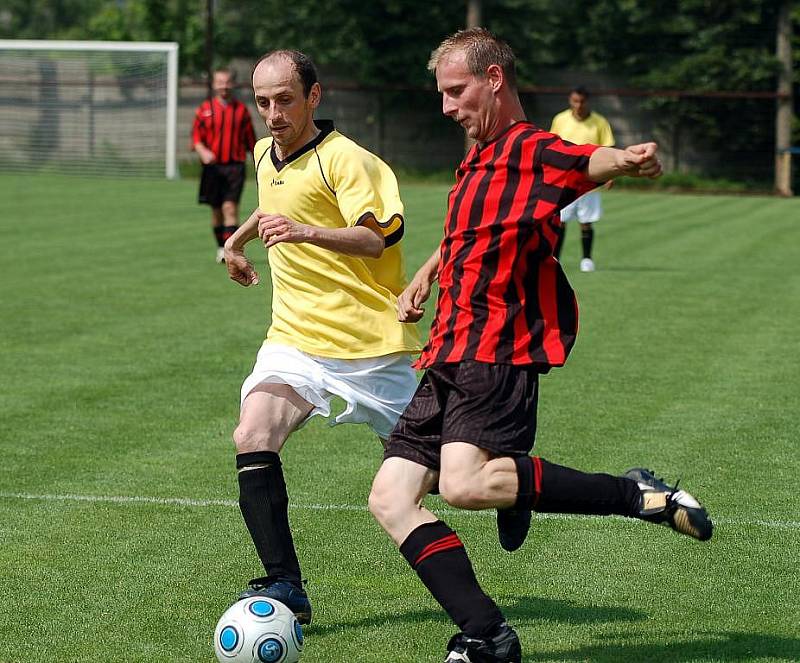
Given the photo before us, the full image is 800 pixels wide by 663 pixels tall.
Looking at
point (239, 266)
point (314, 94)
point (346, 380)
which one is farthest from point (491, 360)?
point (314, 94)

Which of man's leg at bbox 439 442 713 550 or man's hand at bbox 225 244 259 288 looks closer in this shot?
man's leg at bbox 439 442 713 550

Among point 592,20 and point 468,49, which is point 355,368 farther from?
point 592,20

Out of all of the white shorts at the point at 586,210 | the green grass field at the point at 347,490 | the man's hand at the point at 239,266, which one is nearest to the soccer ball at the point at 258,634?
the green grass field at the point at 347,490

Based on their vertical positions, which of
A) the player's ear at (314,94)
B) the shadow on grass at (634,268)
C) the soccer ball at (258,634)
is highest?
the player's ear at (314,94)

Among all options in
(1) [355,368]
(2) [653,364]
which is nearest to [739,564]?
(1) [355,368]

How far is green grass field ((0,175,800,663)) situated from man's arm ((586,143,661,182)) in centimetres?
147

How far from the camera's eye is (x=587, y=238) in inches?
641

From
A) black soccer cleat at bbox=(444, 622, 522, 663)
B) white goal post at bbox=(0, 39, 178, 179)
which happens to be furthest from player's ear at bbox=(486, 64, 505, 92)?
white goal post at bbox=(0, 39, 178, 179)

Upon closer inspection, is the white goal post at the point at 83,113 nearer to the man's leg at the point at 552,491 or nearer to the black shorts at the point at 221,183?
the black shorts at the point at 221,183

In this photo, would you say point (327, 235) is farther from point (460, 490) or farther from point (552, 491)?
point (552, 491)

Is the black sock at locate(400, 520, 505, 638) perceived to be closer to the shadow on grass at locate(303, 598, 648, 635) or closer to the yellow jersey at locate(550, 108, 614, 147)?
the shadow on grass at locate(303, 598, 648, 635)

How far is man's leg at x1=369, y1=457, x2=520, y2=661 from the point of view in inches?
157

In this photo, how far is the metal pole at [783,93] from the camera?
118 feet

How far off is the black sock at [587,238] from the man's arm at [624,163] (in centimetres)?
1230
